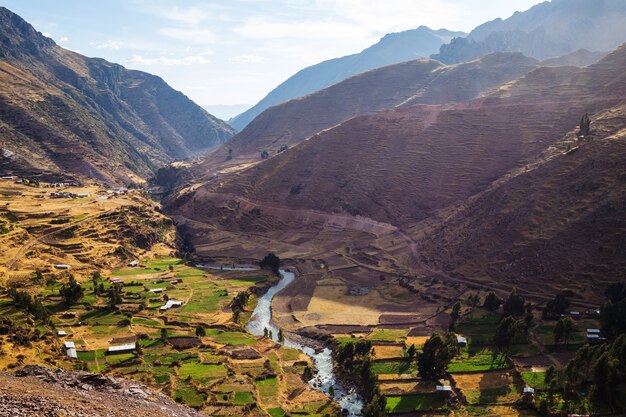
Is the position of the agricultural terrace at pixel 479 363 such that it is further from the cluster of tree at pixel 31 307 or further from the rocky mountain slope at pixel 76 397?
the cluster of tree at pixel 31 307

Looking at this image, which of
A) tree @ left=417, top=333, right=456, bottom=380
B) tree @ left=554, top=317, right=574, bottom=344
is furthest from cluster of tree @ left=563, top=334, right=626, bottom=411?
tree @ left=417, top=333, right=456, bottom=380

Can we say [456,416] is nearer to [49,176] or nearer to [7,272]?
[7,272]

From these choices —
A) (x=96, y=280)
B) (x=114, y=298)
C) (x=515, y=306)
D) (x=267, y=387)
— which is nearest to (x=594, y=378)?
(x=515, y=306)

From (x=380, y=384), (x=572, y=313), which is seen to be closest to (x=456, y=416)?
(x=380, y=384)

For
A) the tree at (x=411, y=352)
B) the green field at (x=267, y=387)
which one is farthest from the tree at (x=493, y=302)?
the green field at (x=267, y=387)

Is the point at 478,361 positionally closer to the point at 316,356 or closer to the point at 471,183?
the point at 316,356

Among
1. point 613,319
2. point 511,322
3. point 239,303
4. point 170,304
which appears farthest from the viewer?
point 239,303

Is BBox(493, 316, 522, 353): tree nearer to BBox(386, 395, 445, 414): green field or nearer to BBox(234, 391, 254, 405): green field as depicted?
BBox(386, 395, 445, 414): green field
